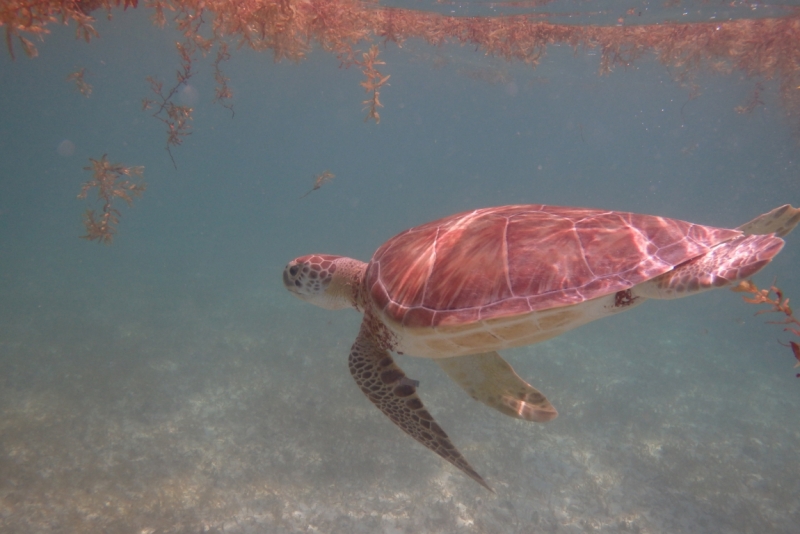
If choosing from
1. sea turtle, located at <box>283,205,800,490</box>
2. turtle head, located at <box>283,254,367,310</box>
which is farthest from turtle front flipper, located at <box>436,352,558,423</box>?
turtle head, located at <box>283,254,367,310</box>

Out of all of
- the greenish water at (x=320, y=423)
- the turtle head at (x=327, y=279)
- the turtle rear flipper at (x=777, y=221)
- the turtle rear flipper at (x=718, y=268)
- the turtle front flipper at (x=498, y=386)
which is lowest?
the greenish water at (x=320, y=423)

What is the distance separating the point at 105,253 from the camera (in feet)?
89.5

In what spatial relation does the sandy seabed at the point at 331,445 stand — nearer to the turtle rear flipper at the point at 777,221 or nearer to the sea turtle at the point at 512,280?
the sea turtle at the point at 512,280

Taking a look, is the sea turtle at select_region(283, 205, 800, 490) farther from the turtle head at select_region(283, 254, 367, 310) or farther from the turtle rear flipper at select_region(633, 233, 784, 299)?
the turtle head at select_region(283, 254, 367, 310)

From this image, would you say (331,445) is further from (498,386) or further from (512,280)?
(512,280)

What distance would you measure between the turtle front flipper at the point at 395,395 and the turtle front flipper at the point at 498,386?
770mm

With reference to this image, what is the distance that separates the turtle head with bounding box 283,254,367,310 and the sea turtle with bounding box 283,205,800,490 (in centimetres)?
67

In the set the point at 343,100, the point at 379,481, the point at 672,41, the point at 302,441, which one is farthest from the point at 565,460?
the point at 343,100

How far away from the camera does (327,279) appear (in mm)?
4848

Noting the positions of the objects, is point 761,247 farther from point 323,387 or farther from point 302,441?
point 323,387

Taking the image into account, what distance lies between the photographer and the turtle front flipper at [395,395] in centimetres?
333

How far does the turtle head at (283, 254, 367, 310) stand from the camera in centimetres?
482

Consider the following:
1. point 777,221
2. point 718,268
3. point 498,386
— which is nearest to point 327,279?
point 498,386

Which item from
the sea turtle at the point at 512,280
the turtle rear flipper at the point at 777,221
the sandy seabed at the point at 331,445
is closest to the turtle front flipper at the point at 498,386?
the sea turtle at the point at 512,280
